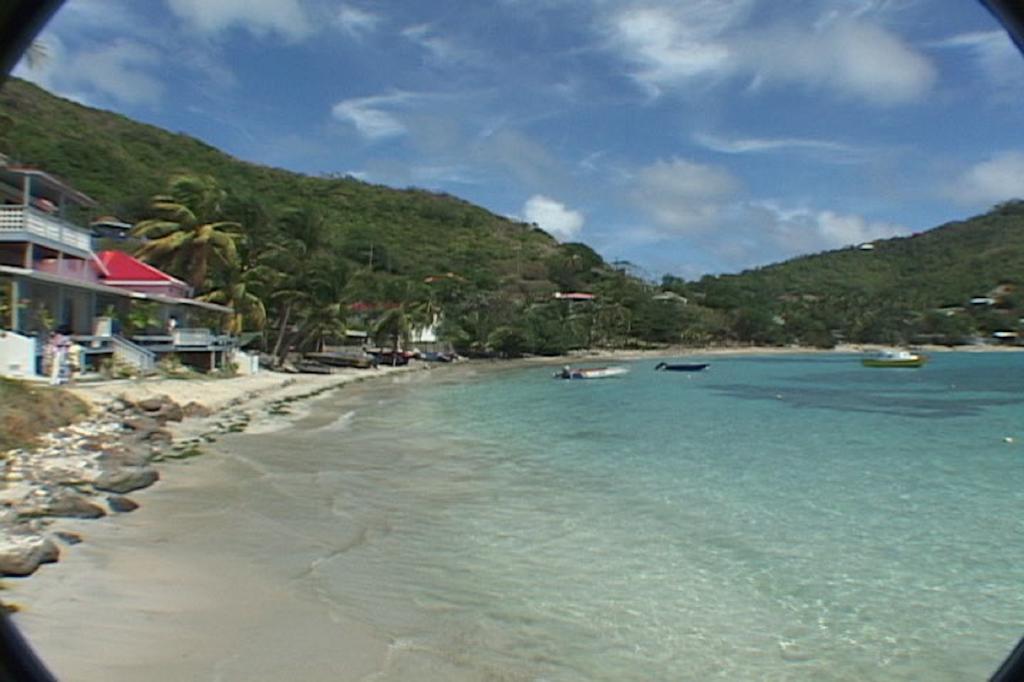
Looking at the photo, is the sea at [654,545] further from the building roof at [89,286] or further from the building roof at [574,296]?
the building roof at [574,296]

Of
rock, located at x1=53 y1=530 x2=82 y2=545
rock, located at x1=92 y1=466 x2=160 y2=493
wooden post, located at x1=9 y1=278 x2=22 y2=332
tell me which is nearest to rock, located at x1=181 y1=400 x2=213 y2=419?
wooden post, located at x1=9 y1=278 x2=22 y2=332

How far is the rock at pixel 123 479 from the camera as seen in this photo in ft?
30.0

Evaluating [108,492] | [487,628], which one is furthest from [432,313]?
[487,628]

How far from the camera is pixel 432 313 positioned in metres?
52.0

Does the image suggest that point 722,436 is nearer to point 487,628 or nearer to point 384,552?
point 384,552

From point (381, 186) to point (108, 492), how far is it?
93.3 m

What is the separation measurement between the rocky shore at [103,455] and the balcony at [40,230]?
151 inches

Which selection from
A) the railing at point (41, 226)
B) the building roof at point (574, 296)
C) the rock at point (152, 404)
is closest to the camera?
the rock at point (152, 404)

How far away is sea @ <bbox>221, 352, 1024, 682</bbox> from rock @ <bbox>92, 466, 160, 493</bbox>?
154cm

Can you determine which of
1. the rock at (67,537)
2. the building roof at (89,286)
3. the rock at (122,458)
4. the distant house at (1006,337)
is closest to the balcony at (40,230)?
the building roof at (89,286)

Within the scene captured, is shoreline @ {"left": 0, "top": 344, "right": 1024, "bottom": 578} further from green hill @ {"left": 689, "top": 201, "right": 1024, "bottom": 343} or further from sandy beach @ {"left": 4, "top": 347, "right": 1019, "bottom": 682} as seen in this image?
green hill @ {"left": 689, "top": 201, "right": 1024, "bottom": 343}

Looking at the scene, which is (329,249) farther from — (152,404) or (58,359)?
(152,404)

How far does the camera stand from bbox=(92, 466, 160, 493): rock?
9148 mm

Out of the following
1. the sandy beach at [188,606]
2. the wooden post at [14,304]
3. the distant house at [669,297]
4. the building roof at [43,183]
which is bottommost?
the sandy beach at [188,606]
